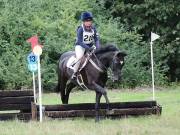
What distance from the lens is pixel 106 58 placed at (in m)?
14.7

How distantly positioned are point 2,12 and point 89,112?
14619mm

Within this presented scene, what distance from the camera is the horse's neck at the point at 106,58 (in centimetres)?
1456

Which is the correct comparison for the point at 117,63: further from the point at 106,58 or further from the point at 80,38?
the point at 80,38

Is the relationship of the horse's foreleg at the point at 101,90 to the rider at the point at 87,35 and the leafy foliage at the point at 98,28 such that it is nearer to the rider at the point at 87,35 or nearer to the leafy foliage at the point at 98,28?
the rider at the point at 87,35

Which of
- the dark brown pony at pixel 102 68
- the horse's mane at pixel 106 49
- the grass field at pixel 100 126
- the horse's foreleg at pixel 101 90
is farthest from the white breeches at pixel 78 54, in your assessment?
the grass field at pixel 100 126

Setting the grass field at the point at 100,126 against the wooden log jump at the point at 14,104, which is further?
the wooden log jump at the point at 14,104

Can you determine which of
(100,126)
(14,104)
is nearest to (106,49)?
(100,126)

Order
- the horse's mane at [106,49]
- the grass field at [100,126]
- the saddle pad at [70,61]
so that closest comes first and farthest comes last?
the grass field at [100,126] < the horse's mane at [106,49] < the saddle pad at [70,61]

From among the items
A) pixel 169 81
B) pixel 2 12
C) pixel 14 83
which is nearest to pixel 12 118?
pixel 14 83

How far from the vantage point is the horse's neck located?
14562 mm

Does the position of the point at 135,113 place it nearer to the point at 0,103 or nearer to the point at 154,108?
the point at 154,108

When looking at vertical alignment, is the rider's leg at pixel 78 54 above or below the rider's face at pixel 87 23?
below

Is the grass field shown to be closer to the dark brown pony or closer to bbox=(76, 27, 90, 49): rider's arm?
the dark brown pony

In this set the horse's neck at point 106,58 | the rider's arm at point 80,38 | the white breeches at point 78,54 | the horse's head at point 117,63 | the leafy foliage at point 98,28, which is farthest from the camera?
the leafy foliage at point 98,28
